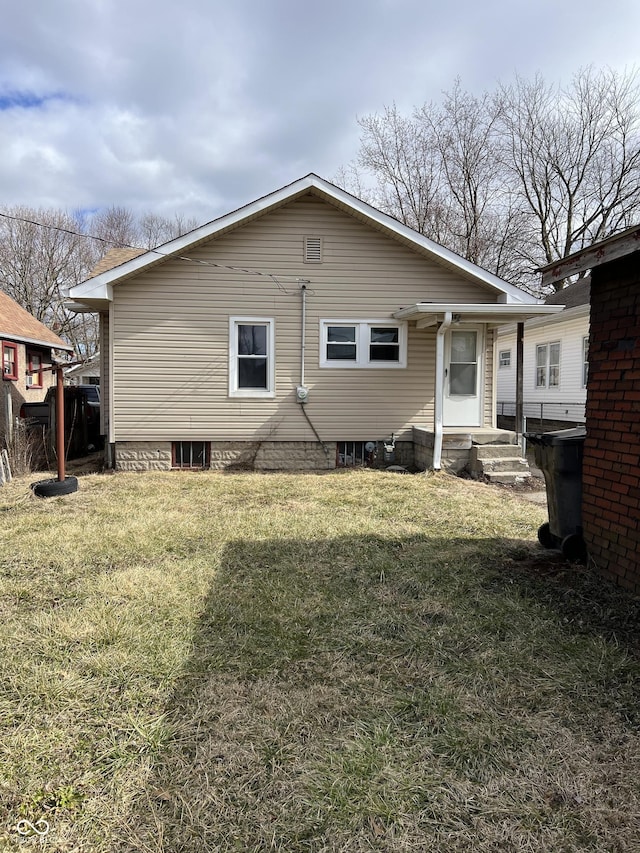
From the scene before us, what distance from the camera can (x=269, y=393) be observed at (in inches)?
376

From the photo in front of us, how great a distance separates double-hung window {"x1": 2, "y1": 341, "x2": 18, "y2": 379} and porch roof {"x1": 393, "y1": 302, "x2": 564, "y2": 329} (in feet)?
40.7

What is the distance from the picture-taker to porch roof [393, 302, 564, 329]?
28.0 ft

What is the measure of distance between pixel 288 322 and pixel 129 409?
11.3 ft

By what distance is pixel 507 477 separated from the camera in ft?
28.2

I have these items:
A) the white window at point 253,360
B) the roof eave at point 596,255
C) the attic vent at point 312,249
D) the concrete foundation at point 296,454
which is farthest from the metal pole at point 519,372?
the roof eave at point 596,255

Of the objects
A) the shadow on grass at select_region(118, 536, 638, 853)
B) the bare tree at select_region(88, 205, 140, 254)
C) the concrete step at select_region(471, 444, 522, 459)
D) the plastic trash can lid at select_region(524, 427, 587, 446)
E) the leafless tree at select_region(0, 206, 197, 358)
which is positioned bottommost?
the shadow on grass at select_region(118, 536, 638, 853)

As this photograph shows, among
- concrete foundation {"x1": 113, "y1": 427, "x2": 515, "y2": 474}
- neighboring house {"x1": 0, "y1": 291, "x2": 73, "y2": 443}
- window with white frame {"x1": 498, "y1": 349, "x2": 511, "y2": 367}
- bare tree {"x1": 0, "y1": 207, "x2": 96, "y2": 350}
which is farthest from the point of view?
bare tree {"x1": 0, "y1": 207, "x2": 96, "y2": 350}

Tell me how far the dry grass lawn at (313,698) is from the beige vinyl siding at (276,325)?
15.1 ft

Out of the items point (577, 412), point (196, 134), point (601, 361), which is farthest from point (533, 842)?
point (196, 134)

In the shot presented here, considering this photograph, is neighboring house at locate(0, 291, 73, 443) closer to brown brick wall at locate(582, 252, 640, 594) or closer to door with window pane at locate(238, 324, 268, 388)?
door with window pane at locate(238, 324, 268, 388)

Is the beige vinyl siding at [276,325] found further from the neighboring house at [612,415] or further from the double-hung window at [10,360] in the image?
the double-hung window at [10,360]

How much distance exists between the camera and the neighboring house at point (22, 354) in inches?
587

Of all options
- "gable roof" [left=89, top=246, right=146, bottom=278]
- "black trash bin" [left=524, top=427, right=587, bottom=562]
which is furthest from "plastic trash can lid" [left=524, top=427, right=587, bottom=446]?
"gable roof" [left=89, top=246, right=146, bottom=278]

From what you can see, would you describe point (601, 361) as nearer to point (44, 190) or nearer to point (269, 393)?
point (269, 393)
